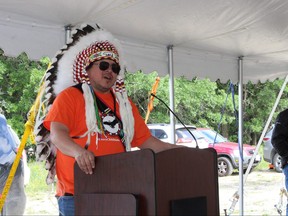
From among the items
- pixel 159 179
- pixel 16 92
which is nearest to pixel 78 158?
pixel 159 179

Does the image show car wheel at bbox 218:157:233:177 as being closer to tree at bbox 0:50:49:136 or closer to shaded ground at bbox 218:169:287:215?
shaded ground at bbox 218:169:287:215

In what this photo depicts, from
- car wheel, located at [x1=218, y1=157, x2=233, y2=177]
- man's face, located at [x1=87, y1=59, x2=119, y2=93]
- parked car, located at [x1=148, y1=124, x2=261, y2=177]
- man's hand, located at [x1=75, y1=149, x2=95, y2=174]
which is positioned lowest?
car wheel, located at [x1=218, y1=157, x2=233, y2=177]

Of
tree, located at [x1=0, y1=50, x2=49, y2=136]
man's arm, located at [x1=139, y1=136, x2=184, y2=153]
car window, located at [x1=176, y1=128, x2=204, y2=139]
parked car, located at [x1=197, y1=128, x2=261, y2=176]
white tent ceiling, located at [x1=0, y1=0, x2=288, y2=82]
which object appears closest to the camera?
man's arm, located at [x1=139, y1=136, x2=184, y2=153]

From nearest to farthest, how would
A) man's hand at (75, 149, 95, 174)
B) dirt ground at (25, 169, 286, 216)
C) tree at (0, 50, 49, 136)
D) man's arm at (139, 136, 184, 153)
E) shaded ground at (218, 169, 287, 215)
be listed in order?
man's hand at (75, 149, 95, 174) → man's arm at (139, 136, 184, 153) → dirt ground at (25, 169, 286, 216) → shaded ground at (218, 169, 287, 215) → tree at (0, 50, 49, 136)

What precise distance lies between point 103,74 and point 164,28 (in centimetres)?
176

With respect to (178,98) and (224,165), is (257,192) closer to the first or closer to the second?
(224,165)

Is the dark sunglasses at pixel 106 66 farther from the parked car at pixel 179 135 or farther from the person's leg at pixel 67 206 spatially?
the parked car at pixel 179 135

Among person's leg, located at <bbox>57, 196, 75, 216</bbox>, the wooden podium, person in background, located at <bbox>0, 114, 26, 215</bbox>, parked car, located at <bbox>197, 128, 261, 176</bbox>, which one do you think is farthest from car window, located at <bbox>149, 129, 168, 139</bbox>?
the wooden podium

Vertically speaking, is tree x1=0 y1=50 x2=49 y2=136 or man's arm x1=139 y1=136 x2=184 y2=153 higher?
tree x1=0 y1=50 x2=49 y2=136

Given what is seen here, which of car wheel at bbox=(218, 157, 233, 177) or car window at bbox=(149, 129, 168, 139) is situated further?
car wheel at bbox=(218, 157, 233, 177)

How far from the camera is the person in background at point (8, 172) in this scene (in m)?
3.68

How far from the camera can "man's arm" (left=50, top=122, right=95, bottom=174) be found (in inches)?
54.5

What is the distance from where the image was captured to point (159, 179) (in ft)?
3.99

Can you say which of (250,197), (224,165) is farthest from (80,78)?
(224,165)
